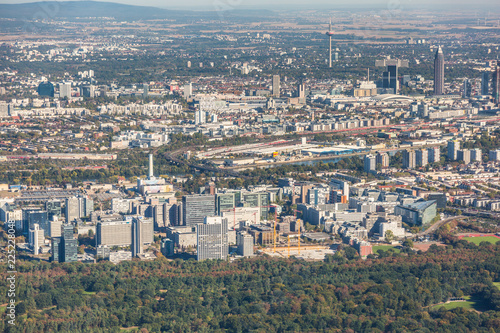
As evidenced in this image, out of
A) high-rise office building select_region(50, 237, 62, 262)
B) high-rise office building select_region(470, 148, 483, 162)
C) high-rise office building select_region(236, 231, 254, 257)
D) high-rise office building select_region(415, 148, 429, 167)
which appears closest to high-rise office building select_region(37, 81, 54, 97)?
high-rise office building select_region(415, 148, 429, 167)

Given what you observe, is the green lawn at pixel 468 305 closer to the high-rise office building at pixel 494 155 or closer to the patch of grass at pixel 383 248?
the patch of grass at pixel 383 248

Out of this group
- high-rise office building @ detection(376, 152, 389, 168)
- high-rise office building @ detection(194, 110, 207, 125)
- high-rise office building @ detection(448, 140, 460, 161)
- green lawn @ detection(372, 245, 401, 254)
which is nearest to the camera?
green lawn @ detection(372, 245, 401, 254)

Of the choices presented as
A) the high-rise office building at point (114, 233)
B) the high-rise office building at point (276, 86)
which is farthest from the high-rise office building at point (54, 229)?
the high-rise office building at point (276, 86)

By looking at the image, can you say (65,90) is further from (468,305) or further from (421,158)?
(468,305)

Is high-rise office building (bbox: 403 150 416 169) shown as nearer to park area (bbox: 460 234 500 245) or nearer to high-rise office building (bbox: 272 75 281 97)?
park area (bbox: 460 234 500 245)

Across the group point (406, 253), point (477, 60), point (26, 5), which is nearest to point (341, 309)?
point (406, 253)

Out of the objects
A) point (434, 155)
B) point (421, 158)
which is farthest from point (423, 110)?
point (421, 158)

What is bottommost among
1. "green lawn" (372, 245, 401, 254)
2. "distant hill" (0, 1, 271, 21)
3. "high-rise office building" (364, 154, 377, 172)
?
"green lawn" (372, 245, 401, 254)
